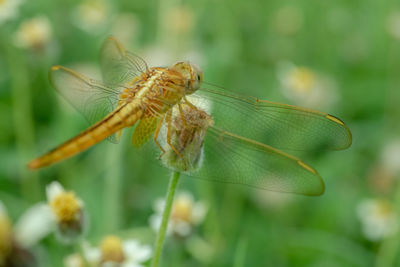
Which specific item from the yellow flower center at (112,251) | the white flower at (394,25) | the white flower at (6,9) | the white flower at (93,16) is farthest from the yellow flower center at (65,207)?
the white flower at (394,25)

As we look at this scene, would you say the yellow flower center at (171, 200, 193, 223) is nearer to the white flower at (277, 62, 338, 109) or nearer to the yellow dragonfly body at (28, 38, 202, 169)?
the yellow dragonfly body at (28, 38, 202, 169)

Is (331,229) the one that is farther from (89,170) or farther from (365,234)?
(89,170)

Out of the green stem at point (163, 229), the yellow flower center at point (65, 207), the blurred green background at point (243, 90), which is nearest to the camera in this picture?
the green stem at point (163, 229)

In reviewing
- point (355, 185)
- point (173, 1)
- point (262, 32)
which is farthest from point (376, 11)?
point (355, 185)

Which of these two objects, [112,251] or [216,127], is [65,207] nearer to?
[112,251]

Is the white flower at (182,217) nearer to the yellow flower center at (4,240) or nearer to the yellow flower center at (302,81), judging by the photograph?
the yellow flower center at (4,240)

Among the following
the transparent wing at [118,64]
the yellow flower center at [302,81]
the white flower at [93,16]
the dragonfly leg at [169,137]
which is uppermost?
the white flower at [93,16]

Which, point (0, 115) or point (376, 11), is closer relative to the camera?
point (0, 115)
